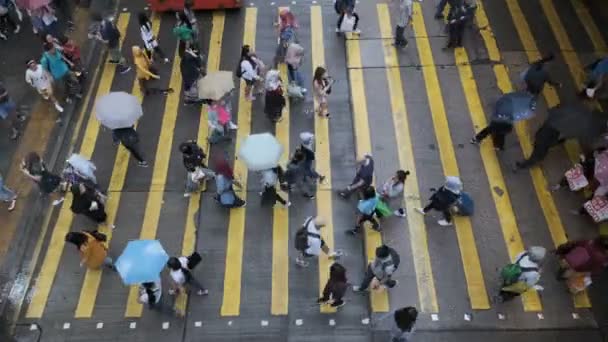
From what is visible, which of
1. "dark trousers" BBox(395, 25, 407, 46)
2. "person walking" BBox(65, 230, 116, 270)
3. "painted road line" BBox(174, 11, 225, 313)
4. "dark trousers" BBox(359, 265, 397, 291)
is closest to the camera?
"person walking" BBox(65, 230, 116, 270)

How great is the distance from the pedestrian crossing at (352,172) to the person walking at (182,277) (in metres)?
0.35

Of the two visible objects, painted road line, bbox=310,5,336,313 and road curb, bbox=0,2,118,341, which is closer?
road curb, bbox=0,2,118,341

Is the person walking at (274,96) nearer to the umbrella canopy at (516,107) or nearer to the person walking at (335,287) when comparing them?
the person walking at (335,287)

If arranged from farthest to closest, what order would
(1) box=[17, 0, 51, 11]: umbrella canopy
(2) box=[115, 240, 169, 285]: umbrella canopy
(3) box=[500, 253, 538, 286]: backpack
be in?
(1) box=[17, 0, 51, 11]: umbrella canopy < (3) box=[500, 253, 538, 286]: backpack < (2) box=[115, 240, 169, 285]: umbrella canopy

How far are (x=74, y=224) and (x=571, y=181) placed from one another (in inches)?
442

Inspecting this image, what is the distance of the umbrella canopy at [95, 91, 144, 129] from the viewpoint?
11711 millimetres

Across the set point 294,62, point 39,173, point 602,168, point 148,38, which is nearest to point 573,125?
point 602,168

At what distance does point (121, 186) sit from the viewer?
1289cm

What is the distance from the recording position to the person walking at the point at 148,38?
13.9 metres

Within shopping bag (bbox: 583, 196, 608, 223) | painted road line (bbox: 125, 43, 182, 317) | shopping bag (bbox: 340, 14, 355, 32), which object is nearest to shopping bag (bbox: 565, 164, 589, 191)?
shopping bag (bbox: 583, 196, 608, 223)

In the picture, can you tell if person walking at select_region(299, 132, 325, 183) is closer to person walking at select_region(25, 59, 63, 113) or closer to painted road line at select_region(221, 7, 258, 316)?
painted road line at select_region(221, 7, 258, 316)

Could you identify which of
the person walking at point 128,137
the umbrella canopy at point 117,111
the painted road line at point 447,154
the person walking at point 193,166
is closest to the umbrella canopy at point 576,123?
the painted road line at point 447,154

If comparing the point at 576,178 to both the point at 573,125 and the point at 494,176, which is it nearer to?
the point at 573,125

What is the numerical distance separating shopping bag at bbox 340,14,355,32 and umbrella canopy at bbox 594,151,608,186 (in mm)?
7546
